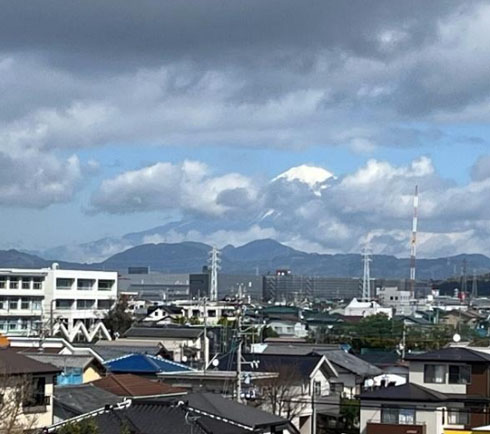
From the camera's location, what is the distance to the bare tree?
34619 millimetres

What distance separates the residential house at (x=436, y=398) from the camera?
32531 mm

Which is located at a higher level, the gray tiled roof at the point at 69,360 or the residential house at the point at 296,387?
the gray tiled roof at the point at 69,360

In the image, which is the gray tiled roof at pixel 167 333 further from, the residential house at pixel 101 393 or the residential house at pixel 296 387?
the residential house at pixel 101 393

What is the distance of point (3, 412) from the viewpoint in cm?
2153

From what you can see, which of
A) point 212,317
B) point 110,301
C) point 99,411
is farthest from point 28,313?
point 99,411

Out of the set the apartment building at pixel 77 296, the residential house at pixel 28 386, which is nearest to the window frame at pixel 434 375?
the residential house at pixel 28 386

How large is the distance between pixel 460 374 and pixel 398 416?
13.1 feet

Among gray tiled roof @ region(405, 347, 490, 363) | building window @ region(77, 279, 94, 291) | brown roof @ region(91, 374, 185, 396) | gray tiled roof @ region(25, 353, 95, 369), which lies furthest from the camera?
building window @ region(77, 279, 94, 291)

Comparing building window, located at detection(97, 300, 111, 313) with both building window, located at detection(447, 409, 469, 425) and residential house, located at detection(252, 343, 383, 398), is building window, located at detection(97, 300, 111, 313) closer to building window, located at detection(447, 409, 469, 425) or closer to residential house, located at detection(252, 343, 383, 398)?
residential house, located at detection(252, 343, 383, 398)

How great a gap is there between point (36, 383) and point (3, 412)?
4033mm

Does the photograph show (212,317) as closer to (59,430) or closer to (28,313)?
A: (28,313)

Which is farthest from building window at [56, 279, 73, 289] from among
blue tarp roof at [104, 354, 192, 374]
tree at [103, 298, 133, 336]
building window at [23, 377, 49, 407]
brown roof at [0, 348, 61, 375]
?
building window at [23, 377, 49, 407]

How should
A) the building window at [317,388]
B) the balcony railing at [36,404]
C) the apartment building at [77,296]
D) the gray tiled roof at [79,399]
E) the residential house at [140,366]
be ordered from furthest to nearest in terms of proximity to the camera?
the apartment building at [77,296], the building window at [317,388], the residential house at [140,366], the gray tiled roof at [79,399], the balcony railing at [36,404]

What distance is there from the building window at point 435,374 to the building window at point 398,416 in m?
3.86
